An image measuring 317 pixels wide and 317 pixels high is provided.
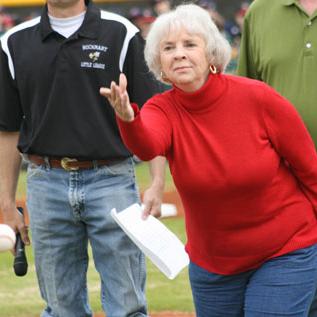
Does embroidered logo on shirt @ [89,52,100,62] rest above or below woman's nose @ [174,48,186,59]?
below

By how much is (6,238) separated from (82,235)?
41 centimetres

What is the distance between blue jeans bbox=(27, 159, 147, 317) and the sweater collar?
39.3 inches

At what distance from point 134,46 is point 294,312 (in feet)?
5.39

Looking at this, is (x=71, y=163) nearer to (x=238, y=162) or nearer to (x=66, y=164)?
(x=66, y=164)

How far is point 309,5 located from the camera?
482 centimetres

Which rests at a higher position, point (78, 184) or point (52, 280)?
Answer: point (78, 184)

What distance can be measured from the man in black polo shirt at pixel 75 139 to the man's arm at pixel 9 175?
9 centimetres

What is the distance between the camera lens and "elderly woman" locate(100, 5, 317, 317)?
4.08 metres

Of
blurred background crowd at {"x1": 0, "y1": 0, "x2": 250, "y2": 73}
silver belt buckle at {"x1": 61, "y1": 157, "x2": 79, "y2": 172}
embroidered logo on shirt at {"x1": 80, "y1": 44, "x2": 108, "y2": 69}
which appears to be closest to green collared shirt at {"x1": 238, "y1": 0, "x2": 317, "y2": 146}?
embroidered logo on shirt at {"x1": 80, "y1": 44, "x2": 108, "y2": 69}

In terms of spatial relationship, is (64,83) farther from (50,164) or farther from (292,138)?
(292,138)

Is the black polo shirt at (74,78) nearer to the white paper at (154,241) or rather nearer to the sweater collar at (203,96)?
the white paper at (154,241)

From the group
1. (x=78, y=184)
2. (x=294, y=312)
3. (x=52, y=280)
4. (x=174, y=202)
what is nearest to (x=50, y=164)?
(x=78, y=184)

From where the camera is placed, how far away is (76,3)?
5027mm

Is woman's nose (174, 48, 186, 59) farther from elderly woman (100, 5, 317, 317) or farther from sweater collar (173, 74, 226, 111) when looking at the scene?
sweater collar (173, 74, 226, 111)
